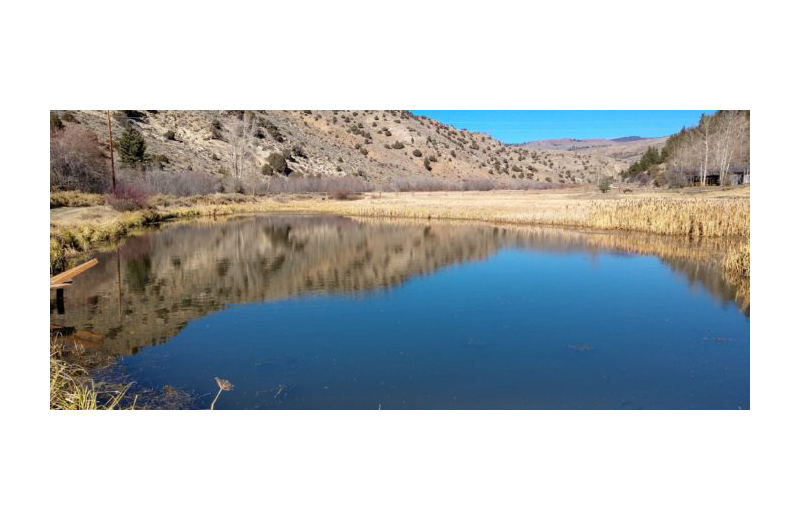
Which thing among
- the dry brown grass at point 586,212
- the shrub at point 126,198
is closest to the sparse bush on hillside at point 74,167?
the shrub at point 126,198

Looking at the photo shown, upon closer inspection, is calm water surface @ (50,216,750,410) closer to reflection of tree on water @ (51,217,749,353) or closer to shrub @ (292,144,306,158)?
reflection of tree on water @ (51,217,749,353)

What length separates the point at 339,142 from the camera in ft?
215

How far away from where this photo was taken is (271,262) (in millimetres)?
15609

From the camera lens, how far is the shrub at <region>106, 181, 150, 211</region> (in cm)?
2463

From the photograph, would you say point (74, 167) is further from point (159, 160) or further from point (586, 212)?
point (586, 212)

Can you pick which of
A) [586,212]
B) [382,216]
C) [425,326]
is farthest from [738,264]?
[382,216]

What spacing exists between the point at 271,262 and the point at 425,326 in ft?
24.7

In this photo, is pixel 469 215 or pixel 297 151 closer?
pixel 469 215

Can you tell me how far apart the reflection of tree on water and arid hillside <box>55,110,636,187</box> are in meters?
23.7

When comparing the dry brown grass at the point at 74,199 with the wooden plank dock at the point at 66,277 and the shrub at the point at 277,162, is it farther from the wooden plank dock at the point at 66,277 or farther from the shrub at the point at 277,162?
the shrub at the point at 277,162

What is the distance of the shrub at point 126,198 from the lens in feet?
80.8

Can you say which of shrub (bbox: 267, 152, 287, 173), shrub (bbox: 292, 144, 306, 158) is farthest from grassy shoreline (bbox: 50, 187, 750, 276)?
shrub (bbox: 292, 144, 306, 158)
